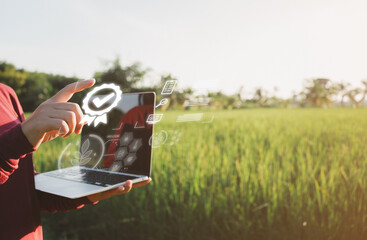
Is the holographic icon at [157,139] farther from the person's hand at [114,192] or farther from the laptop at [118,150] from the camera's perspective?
the person's hand at [114,192]

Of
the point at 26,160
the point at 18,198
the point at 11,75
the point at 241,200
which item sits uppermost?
the point at 11,75

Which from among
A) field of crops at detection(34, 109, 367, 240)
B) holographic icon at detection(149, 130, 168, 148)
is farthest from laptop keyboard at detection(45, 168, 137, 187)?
field of crops at detection(34, 109, 367, 240)

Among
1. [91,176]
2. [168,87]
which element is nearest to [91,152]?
[91,176]

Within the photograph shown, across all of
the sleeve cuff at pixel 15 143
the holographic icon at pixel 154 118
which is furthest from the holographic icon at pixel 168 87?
the sleeve cuff at pixel 15 143

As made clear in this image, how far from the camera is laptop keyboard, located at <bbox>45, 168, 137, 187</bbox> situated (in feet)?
2.63

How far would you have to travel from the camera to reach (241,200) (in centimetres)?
192

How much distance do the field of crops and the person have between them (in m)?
0.82

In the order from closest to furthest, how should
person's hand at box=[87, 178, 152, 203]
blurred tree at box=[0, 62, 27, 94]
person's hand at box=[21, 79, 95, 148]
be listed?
person's hand at box=[21, 79, 95, 148] → person's hand at box=[87, 178, 152, 203] → blurred tree at box=[0, 62, 27, 94]

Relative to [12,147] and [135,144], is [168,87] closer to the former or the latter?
[135,144]

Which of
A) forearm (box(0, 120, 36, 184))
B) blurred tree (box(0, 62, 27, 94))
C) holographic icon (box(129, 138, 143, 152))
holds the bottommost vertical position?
holographic icon (box(129, 138, 143, 152))

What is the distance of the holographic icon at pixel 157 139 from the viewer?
2.86 feet

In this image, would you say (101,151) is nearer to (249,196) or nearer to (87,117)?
(87,117)

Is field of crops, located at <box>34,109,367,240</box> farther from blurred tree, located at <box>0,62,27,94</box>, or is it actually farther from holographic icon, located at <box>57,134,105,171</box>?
blurred tree, located at <box>0,62,27,94</box>

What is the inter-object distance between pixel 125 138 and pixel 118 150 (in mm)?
40
